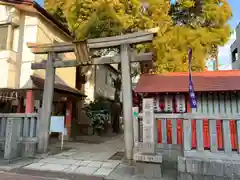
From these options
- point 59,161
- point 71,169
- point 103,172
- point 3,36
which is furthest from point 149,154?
point 3,36

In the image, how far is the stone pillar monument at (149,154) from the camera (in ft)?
18.2

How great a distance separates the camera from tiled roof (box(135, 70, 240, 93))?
291 inches

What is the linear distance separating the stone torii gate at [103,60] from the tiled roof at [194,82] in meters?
0.99

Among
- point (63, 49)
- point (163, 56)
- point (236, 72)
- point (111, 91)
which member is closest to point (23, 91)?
point (63, 49)

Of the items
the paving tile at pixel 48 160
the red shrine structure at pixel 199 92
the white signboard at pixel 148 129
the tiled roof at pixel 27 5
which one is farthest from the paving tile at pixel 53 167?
the tiled roof at pixel 27 5

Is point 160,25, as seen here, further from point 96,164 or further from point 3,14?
point 3,14

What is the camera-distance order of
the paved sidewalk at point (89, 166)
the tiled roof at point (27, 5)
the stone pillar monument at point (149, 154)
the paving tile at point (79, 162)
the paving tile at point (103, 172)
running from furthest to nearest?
the tiled roof at point (27, 5)
the paving tile at point (79, 162)
the paving tile at point (103, 172)
the paved sidewalk at point (89, 166)
the stone pillar monument at point (149, 154)

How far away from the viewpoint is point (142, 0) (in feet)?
36.7

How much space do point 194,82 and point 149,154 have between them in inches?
147

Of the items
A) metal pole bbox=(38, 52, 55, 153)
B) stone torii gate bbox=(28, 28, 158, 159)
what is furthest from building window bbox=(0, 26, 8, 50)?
metal pole bbox=(38, 52, 55, 153)

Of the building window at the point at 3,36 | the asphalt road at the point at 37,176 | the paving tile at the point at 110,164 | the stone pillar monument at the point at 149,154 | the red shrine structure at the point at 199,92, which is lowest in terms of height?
the asphalt road at the point at 37,176

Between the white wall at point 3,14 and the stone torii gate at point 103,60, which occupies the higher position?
the white wall at point 3,14

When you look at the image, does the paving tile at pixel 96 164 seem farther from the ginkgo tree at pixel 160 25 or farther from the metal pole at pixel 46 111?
the ginkgo tree at pixel 160 25

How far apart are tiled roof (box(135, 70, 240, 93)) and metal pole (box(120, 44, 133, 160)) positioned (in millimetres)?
589
